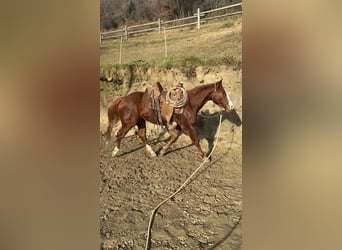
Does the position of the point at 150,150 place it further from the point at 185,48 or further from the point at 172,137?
the point at 185,48

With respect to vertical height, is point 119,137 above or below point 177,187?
above

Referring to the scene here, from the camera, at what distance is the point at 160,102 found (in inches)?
57.5

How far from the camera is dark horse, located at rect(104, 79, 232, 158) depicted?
1410 mm

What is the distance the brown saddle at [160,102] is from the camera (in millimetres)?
1452

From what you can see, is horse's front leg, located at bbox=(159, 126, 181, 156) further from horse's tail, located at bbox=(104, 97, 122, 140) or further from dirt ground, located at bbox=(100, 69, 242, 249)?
horse's tail, located at bbox=(104, 97, 122, 140)

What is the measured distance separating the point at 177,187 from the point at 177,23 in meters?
0.71

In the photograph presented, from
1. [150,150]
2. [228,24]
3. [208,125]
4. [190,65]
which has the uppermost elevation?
[228,24]

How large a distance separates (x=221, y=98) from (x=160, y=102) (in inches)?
10.6

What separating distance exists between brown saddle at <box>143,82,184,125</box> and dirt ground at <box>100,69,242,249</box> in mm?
48

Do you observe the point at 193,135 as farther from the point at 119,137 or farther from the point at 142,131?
the point at 119,137

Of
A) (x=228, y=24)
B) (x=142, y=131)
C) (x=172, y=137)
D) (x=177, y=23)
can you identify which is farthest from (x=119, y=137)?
(x=228, y=24)

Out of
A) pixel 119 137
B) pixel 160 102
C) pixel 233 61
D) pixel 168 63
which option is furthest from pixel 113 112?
pixel 233 61

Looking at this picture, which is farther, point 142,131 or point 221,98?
point 142,131
